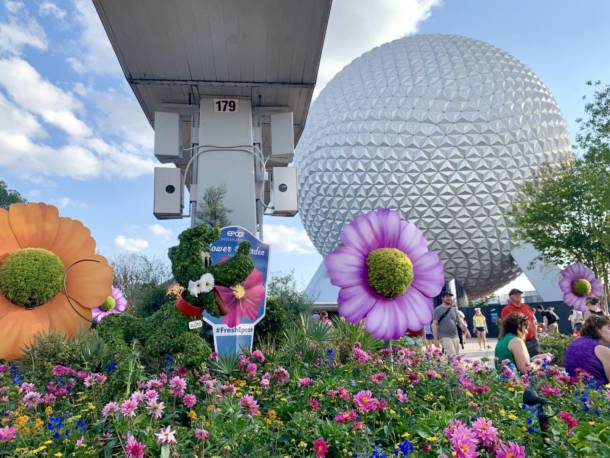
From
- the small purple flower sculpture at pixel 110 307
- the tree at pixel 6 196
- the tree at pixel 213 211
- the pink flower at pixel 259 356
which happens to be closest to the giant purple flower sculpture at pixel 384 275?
the pink flower at pixel 259 356

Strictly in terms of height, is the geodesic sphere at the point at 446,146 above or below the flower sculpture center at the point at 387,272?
above

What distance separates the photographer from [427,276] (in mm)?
4086

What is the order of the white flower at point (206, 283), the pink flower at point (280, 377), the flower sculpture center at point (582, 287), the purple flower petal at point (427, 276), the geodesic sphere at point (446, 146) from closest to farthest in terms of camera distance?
the pink flower at point (280, 377), the white flower at point (206, 283), the purple flower petal at point (427, 276), the flower sculpture center at point (582, 287), the geodesic sphere at point (446, 146)

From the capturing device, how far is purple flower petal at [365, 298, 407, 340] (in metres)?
3.78

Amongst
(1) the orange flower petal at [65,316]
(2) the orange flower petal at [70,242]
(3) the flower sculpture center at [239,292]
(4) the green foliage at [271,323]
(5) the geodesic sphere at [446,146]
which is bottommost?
(4) the green foliage at [271,323]

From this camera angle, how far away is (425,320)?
154 inches

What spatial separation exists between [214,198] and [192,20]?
2.67 meters

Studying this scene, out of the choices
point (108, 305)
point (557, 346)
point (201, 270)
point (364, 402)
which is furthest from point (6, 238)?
point (557, 346)

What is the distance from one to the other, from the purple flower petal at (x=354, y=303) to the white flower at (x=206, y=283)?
1.05 m

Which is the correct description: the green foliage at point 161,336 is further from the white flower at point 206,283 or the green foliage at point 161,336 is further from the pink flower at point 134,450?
the pink flower at point 134,450

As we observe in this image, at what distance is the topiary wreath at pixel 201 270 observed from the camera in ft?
12.1

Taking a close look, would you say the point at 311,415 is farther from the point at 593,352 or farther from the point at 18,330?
the point at 18,330

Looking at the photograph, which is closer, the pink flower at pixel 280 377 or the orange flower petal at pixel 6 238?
the pink flower at pixel 280 377

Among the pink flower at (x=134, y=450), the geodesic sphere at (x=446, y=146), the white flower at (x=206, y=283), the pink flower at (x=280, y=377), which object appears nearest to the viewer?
the pink flower at (x=134, y=450)
